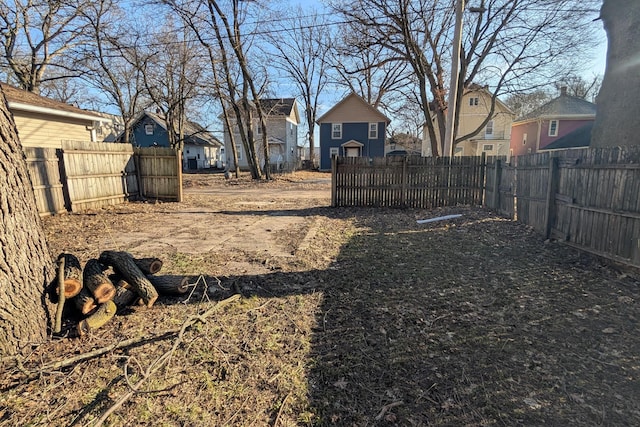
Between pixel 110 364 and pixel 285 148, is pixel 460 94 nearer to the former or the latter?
pixel 110 364

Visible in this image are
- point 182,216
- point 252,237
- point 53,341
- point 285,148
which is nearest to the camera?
point 53,341

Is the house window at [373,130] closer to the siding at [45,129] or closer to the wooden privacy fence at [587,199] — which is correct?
the siding at [45,129]

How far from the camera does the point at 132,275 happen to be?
3359 mm

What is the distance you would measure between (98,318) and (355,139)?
104 ft

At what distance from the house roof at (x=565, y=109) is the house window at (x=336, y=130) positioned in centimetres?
1783

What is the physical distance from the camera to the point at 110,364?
2.49 metres

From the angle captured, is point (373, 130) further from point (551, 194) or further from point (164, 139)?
point (551, 194)

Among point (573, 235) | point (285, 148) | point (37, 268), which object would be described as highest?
point (285, 148)

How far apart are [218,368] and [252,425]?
642 millimetres

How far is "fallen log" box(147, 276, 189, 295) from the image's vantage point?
11.8ft

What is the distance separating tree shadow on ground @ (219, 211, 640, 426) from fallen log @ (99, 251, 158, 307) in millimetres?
938

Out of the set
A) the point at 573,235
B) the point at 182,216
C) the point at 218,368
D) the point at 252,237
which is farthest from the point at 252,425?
the point at 182,216

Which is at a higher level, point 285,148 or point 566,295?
point 285,148

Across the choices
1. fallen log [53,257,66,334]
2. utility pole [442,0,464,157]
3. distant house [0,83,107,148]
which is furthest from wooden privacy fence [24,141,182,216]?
utility pole [442,0,464,157]
